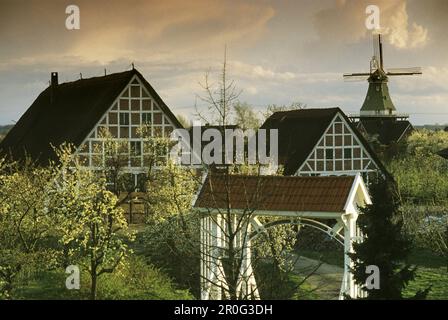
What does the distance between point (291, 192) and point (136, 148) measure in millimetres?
8654

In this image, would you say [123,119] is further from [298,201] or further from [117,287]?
[298,201]

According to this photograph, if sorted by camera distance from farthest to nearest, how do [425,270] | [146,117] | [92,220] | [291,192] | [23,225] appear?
1. [146,117]
2. [425,270]
3. [23,225]
4. [92,220]
5. [291,192]

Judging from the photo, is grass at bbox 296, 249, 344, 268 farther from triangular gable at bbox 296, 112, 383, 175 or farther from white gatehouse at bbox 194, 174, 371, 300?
white gatehouse at bbox 194, 174, 371, 300

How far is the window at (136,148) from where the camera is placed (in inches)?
781

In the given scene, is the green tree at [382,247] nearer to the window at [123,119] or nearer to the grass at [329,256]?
the grass at [329,256]

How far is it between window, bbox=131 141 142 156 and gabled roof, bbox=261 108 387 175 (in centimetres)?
438

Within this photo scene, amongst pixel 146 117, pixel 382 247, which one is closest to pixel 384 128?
pixel 146 117

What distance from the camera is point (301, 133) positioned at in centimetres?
2416

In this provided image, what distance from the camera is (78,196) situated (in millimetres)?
13570

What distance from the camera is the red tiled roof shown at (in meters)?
12.2

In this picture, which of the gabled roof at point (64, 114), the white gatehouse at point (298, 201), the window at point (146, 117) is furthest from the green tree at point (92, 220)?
the window at point (146, 117)
